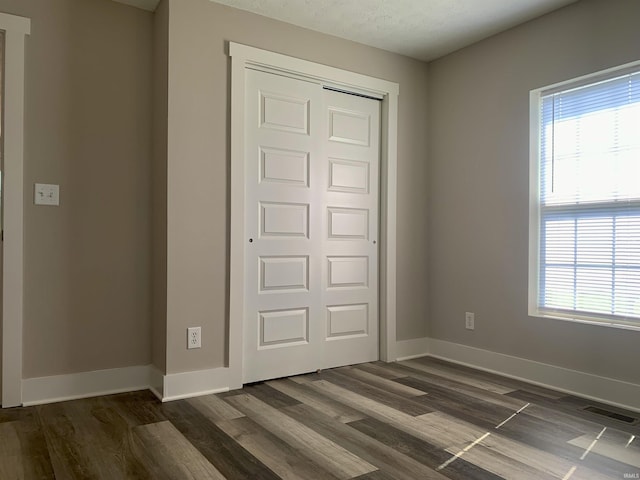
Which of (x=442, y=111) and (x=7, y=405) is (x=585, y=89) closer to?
(x=442, y=111)

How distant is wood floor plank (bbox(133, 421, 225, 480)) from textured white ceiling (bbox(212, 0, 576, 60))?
8.20ft

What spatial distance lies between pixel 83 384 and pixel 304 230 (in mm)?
1683

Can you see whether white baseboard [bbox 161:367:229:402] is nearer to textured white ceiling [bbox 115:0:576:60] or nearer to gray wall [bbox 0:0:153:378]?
gray wall [bbox 0:0:153:378]

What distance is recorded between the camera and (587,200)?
2.98 m

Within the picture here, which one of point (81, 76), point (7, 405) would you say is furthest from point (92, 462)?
point (81, 76)

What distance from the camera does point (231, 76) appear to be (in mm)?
3066

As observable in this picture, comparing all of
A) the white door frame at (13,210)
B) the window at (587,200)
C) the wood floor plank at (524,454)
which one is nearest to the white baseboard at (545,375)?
the window at (587,200)

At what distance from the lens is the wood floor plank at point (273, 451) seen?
1.92 m

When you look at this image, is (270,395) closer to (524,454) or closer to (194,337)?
(194,337)

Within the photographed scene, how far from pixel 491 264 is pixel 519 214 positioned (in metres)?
0.42

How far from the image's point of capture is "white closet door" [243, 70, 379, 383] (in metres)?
3.23

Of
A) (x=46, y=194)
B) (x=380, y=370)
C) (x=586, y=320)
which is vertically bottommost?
(x=380, y=370)

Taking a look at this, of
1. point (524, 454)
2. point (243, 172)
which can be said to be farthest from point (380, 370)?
point (243, 172)

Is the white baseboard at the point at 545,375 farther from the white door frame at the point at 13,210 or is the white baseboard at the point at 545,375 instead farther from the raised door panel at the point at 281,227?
the white door frame at the point at 13,210
